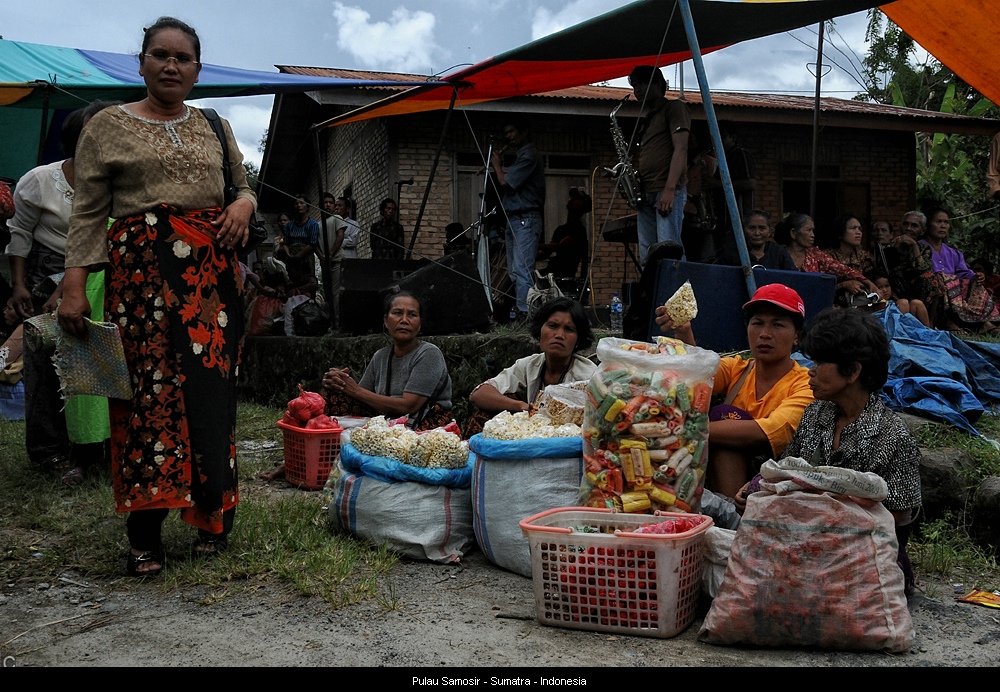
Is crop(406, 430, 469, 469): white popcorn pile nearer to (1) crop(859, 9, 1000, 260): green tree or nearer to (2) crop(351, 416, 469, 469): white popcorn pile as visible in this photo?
(2) crop(351, 416, 469, 469): white popcorn pile

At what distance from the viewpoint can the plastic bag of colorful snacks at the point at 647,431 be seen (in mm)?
2887

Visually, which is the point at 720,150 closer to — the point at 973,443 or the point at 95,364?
the point at 973,443

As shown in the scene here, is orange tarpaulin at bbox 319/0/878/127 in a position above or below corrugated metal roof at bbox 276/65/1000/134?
below

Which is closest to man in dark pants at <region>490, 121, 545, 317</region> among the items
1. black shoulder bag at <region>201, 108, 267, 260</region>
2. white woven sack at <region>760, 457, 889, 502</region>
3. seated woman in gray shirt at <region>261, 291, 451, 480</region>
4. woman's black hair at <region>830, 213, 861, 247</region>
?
woman's black hair at <region>830, 213, 861, 247</region>

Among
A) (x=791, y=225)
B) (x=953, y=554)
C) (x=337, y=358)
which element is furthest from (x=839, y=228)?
(x=337, y=358)

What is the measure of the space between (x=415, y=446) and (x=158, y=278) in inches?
45.2

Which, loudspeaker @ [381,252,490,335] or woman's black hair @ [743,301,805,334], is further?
loudspeaker @ [381,252,490,335]

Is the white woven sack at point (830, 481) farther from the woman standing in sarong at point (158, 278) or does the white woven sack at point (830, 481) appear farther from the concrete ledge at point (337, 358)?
the concrete ledge at point (337, 358)

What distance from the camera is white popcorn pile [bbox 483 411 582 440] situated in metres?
3.21

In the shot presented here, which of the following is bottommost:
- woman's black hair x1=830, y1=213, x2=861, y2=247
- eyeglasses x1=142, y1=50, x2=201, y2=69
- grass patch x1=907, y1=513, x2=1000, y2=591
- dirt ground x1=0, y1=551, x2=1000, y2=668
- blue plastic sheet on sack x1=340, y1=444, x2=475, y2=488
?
grass patch x1=907, y1=513, x2=1000, y2=591

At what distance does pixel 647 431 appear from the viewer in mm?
2891

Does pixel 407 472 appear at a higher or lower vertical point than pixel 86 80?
lower

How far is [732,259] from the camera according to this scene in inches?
223

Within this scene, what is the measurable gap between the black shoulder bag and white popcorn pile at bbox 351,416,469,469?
2.92ft
